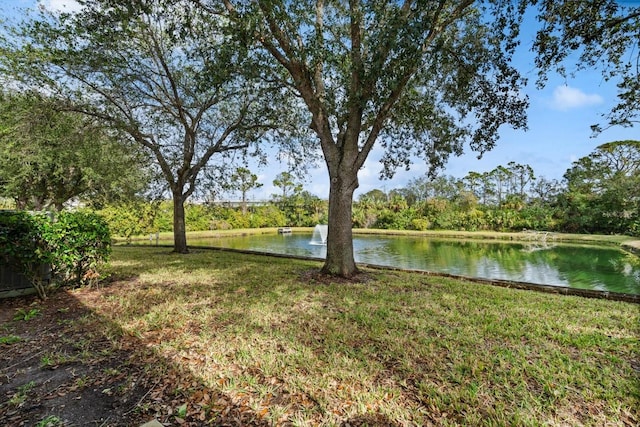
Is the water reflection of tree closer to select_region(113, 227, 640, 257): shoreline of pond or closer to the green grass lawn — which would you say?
select_region(113, 227, 640, 257): shoreline of pond

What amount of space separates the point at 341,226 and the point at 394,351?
309cm

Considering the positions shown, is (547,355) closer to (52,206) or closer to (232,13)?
(232,13)

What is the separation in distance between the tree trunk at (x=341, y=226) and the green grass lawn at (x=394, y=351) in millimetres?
894

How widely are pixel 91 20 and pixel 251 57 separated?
11.0ft

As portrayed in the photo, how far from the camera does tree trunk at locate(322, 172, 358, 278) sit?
217 inches

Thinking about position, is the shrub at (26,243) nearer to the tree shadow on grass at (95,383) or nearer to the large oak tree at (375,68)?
the tree shadow on grass at (95,383)

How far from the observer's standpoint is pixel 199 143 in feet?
32.7

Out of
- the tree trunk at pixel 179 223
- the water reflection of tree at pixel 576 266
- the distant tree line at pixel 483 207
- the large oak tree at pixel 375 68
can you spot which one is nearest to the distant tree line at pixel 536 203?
the distant tree line at pixel 483 207

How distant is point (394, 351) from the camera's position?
8.74ft

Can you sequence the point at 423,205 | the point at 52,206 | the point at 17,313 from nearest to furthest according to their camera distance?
the point at 17,313, the point at 52,206, the point at 423,205

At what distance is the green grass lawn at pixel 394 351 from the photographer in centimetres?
194

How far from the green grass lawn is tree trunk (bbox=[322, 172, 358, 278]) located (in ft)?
2.93

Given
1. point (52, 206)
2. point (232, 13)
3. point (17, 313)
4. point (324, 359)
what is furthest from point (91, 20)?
point (52, 206)

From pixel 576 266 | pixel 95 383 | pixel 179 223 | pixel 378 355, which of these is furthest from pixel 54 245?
pixel 576 266
